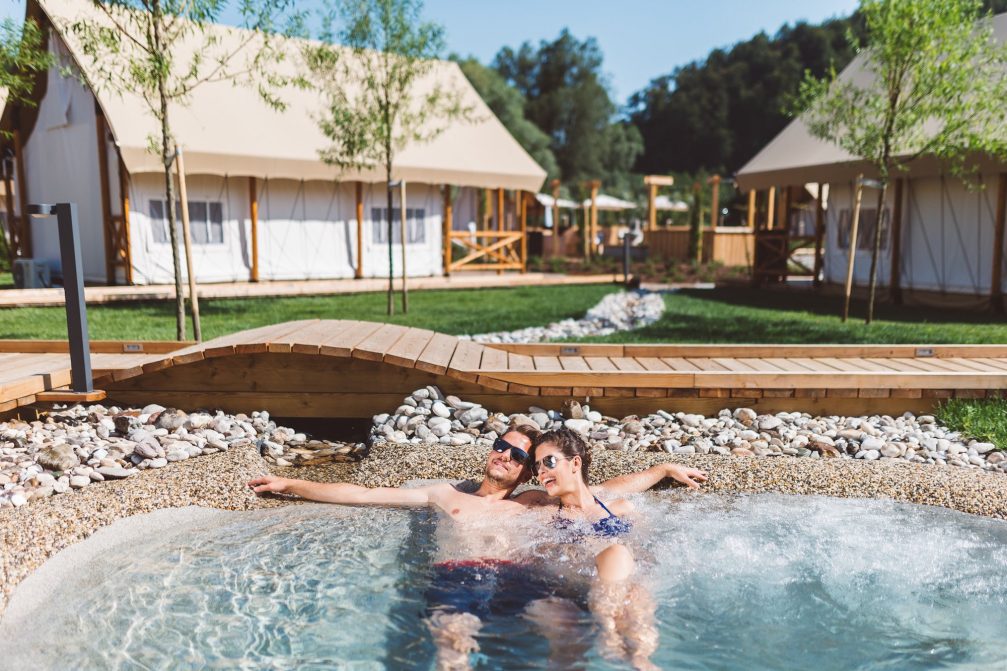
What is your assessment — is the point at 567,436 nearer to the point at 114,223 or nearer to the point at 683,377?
the point at 683,377

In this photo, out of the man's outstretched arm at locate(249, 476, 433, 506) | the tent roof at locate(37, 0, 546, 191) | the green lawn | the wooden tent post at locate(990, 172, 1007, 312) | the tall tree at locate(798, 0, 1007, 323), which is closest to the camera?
the man's outstretched arm at locate(249, 476, 433, 506)

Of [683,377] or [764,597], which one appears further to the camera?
[683,377]

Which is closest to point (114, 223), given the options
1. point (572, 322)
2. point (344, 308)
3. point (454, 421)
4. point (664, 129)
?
point (344, 308)

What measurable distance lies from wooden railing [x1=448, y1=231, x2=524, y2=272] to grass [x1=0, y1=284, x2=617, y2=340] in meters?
4.40

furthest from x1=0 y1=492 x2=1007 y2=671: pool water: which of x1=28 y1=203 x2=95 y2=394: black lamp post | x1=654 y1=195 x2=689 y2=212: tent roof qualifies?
x1=654 y1=195 x2=689 y2=212: tent roof

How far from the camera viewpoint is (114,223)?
15.6 m

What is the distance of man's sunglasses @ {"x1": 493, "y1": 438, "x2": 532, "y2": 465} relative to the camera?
4113mm

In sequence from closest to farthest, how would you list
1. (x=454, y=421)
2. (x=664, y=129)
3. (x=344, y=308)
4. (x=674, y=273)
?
(x=454, y=421) < (x=344, y=308) < (x=674, y=273) < (x=664, y=129)

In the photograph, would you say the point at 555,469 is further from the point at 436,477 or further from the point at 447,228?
the point at 447,228

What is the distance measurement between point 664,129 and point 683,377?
6344 cm

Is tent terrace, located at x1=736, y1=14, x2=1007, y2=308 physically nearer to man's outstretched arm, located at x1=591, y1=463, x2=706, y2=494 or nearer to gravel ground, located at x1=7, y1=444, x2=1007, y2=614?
gravel ground, located at x1=7, y1=444, x2=1007, y2=614

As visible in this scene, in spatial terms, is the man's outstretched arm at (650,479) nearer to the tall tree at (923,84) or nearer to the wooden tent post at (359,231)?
the tall tree at (923,84)

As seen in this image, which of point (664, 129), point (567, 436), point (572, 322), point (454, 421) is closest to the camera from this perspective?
point (567, 436)

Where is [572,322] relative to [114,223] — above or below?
below
